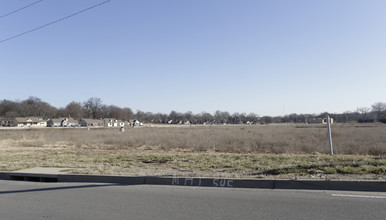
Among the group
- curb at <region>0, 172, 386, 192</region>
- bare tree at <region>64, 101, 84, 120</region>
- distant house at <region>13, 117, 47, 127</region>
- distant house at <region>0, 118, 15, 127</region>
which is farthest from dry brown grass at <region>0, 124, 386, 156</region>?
bare tree at <region>64, 101, 84, 120</region>

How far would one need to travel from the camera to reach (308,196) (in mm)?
6168

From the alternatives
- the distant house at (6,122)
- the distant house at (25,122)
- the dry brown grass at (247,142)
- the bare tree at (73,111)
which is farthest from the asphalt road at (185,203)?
the bare tree at (73,111)

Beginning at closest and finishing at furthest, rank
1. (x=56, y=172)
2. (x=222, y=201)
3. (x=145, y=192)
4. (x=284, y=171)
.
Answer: (x=222, y=201), (x=145, y=192), (x=284, y=171), (x=56, y=172)

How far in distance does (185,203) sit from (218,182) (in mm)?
1839

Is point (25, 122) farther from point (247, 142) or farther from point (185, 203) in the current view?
point (185, 203)

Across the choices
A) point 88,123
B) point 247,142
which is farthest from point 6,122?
point 247,142

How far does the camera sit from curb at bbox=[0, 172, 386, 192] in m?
6.66

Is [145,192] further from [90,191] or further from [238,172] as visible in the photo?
[238,172]

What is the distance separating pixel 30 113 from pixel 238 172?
160 m

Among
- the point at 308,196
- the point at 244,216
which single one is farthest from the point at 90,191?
the point at 308,196

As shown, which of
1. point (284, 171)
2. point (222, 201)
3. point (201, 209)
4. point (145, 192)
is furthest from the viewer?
point (284, 171)

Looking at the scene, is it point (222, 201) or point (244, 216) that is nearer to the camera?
point (244, 216)

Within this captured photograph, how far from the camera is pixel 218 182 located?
7551mm

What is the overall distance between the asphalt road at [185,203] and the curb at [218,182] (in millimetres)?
344
